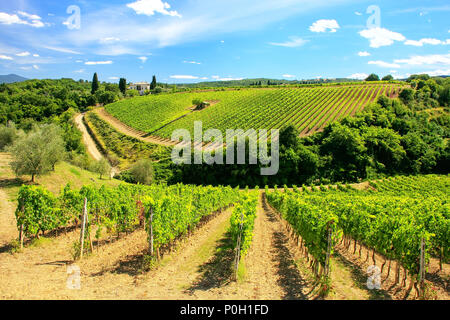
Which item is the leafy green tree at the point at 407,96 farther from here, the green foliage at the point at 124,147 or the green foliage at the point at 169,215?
the green foliage at the point at 169,215

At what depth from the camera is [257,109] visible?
84.4m

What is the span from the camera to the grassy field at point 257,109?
242 ft

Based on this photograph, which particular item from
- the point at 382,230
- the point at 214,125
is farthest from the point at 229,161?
the point at 382,230

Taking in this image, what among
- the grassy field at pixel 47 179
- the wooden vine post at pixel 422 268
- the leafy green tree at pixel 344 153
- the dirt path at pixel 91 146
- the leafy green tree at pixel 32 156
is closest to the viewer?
the wooden vine post at pixel 422 268

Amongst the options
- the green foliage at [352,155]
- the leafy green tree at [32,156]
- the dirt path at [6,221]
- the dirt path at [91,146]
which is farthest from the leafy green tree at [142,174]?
the dirt path at [6,221]

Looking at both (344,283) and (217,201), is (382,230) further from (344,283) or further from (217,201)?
(217,201)

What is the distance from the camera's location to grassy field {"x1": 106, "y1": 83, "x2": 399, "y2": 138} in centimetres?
7387

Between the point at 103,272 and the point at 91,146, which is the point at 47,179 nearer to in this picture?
the point at 103,272

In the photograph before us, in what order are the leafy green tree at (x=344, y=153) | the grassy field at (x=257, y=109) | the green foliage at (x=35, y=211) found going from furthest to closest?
the grassy field at (x=257, y=109), the leafy green tree at (x=344, y=153), the green foliage at (x=35, y=211)

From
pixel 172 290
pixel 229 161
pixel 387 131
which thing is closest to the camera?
pixel 172 290

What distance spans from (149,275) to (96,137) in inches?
3055

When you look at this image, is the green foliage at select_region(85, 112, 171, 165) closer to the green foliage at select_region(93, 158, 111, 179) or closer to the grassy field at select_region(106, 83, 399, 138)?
the grassy field at select_region(106, 83, 399, 138)

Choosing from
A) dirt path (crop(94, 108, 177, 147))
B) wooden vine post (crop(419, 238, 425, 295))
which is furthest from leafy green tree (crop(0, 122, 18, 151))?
wooden vine post (crop(419, 238, 425, 295))

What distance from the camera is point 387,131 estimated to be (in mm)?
63875
